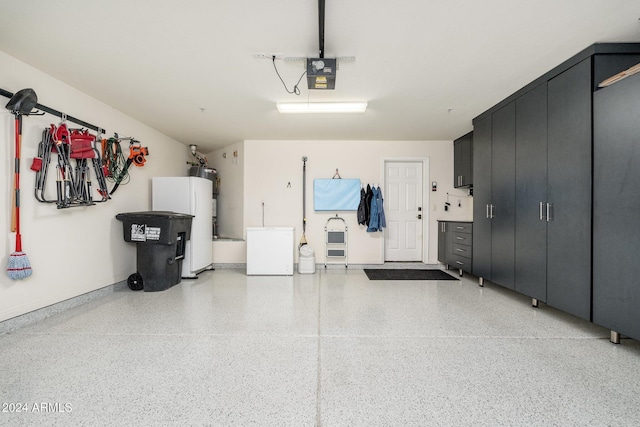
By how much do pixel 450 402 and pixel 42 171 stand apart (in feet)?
12.5

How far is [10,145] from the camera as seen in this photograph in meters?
2.29

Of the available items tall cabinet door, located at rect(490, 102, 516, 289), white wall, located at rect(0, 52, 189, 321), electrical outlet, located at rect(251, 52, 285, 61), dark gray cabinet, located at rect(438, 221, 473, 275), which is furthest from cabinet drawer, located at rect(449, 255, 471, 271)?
white wall, located at rect(0, 52, 189, 321)

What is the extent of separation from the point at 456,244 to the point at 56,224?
212 inches

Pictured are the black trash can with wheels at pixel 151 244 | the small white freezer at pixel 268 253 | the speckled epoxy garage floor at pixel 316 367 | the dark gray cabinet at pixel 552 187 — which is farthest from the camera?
the small white freezer at pixel 268 253

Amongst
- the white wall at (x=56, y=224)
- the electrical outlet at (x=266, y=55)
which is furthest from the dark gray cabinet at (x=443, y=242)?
the white wall at (x=56, y=224)

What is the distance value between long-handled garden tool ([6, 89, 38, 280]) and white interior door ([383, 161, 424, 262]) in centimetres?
488

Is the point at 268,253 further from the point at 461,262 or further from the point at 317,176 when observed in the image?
the point at 461,262

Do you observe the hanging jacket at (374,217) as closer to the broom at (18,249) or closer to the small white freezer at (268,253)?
the small white freezer at (268,253)

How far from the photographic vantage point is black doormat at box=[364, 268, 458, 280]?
4273 mm

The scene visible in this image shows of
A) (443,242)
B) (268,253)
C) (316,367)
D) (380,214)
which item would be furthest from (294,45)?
(443,242)

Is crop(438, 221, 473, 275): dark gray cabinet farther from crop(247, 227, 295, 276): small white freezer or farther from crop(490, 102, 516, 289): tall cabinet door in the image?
crop(247, 227, 295, 276): small white freezer

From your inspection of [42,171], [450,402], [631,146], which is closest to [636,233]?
[631,146]

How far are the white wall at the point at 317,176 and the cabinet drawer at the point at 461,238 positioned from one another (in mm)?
633

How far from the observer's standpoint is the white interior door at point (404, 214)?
521cm
